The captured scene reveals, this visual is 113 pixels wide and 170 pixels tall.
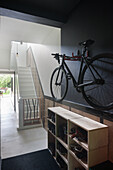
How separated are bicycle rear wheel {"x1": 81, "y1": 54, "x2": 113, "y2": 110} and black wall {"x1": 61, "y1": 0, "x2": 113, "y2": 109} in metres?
0.12

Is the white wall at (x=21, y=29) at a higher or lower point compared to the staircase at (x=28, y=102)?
higher

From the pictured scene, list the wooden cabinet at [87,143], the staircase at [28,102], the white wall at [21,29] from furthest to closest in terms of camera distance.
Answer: the staircase at [28,102], the white wall at [21,29], the wooden cabinet at [87,143]

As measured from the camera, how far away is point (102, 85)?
1353 mm

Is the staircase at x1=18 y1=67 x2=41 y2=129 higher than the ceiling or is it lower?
lower

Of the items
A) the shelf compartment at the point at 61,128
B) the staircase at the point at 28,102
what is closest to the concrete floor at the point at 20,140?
the staircase at the point at 28,102

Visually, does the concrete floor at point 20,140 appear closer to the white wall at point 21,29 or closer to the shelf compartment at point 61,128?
the shelf compartment at point 61,128

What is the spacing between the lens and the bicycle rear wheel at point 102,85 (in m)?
1.24

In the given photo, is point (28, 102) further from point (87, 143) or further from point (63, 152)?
point (87, 143)

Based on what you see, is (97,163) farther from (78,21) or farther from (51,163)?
(78,21)

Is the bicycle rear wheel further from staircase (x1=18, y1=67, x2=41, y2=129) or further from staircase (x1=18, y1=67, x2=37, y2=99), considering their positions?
staircase (x1=18, y1=67, x2=37, y2=99)

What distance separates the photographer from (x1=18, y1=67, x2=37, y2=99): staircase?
4.78m

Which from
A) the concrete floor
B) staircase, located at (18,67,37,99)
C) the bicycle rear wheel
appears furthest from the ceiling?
staircase, located at (18,67,37,99)

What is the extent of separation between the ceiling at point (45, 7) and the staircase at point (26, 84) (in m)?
3.36

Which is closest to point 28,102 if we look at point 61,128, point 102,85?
point 61,128
